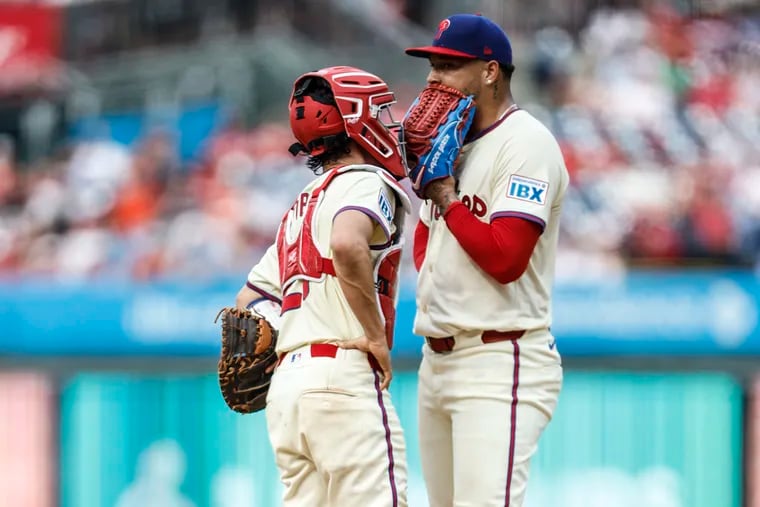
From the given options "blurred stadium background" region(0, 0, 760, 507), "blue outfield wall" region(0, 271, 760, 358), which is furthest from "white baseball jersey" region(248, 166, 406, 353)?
"blue outfield wall" region(0, 271, 760, 358)

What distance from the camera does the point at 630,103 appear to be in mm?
8117

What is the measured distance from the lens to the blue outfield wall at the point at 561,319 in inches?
257

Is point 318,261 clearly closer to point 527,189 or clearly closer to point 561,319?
point 527,189

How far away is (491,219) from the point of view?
3088mm

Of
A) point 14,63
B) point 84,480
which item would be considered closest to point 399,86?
point 14,63

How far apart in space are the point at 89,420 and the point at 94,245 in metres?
2.17

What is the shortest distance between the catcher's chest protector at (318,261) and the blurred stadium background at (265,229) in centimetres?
305

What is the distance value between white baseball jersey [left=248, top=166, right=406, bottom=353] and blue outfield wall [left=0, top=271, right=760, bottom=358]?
3458 mm

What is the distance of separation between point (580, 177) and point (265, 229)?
215 centimetres

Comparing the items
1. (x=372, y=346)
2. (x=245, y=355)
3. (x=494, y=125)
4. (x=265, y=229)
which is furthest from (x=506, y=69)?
(x=265, y=229)

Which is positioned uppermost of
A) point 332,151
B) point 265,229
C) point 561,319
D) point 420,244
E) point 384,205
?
point 332,151

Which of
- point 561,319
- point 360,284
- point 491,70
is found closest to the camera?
point 360,284

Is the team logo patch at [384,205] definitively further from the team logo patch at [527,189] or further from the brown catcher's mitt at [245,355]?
the brown catcher's mitt at [245,355]

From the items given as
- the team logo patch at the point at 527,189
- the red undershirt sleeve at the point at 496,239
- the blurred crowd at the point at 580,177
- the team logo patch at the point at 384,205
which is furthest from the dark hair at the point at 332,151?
the blurred crowd at the point at 580,177
